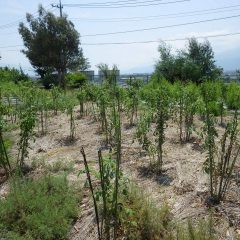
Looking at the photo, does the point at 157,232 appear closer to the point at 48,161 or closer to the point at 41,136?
the point at 48,161

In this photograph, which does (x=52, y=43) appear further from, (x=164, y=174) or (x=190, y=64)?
(x=164, y=174)

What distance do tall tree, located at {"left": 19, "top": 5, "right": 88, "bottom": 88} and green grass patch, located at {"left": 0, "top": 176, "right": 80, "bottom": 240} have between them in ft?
80.9

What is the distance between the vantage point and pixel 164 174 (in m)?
4.83

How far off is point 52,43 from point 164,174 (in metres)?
25.9

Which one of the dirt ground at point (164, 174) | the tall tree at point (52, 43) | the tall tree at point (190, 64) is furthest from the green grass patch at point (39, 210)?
the tall tree at point (52, 43)

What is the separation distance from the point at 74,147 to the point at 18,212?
8.06 ft

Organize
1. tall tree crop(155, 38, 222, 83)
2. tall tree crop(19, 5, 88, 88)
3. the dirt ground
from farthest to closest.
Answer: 1. tall tree crop(19, 5, 88, 88)
2. tall tree crop(155, 38, 222, 83)
3. the dirt ground

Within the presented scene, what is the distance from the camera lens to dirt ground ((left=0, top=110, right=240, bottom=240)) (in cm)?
377

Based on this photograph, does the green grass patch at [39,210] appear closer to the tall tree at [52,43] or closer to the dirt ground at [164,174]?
the dirt ground at [164,174]

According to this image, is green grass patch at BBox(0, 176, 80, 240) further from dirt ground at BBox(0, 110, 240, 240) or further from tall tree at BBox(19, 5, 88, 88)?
tall tree at BBox(19, 5, 88, 88)

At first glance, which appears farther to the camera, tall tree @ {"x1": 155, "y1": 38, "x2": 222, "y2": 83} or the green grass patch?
tall tree @ {"x1": 155, "y1": 38, "x2": 222, "y2": 83}

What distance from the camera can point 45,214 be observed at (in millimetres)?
3920

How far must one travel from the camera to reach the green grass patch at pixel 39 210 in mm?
3791

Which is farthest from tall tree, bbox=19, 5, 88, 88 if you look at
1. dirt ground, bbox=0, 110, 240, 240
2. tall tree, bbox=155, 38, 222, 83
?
dirt ground, bbox=0, 110, 240, 240
